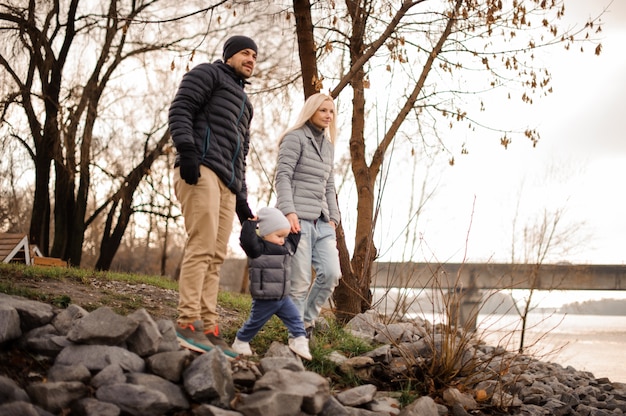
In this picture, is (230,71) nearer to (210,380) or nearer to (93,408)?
(210,380)

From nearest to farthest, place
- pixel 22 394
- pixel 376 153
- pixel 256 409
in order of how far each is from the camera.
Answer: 1. pixel 22 394
2. pixel 256 409
3. pixel 376 153

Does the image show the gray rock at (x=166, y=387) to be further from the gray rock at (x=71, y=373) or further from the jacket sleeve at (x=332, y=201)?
the jacket sleeve at (x=332, y=201)

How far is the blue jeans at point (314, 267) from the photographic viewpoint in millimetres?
4613

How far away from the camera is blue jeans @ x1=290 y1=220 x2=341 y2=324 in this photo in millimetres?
4613

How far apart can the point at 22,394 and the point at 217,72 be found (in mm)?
2384

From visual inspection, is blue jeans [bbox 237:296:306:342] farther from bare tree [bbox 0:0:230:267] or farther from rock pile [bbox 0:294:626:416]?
bare tree [bbox 0:0:230:267]

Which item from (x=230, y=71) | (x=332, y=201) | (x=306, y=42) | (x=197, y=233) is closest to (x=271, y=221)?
(x=197, y=233)

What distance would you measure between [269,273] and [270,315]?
1.04ft

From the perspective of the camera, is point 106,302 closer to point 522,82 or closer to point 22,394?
point 22,394

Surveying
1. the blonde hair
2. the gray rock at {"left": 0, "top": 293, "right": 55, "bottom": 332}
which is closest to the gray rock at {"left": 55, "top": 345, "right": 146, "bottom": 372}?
the gray rock at {"left": 0, "top": 293, "right": 55, "bottom": 332}

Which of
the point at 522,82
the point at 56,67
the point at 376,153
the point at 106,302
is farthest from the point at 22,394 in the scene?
the point at 56,67

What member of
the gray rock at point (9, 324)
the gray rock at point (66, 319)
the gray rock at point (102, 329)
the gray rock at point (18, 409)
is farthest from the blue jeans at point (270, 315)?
the gray rock at point (18, 409)

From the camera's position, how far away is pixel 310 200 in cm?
479

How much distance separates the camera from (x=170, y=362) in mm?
3406
